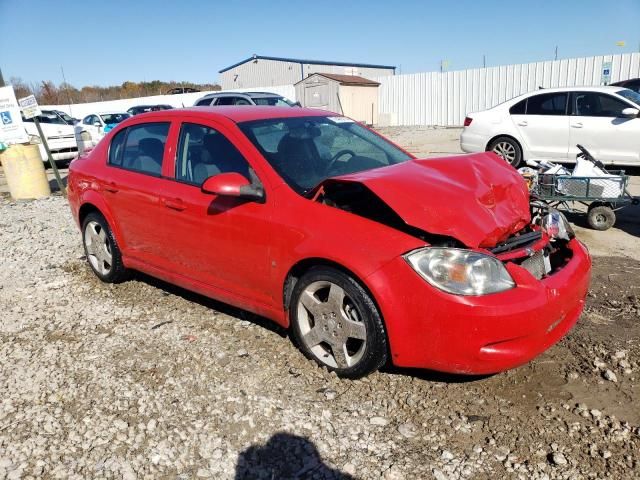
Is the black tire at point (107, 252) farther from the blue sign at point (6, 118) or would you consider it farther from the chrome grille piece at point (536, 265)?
the blue sign at point (6, 118)

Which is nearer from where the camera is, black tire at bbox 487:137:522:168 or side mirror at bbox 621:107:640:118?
side mirror at bbox 621:107:640:118

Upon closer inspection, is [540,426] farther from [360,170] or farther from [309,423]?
[360,170]

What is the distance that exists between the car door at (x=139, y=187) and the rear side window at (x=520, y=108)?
24.3ft

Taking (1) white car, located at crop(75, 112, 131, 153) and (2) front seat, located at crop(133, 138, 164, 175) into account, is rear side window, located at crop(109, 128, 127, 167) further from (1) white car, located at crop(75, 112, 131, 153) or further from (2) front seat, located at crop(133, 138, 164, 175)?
(1) white car, located at crop(75, 112, 131, 153)

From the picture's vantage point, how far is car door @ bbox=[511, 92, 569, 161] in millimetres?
9219

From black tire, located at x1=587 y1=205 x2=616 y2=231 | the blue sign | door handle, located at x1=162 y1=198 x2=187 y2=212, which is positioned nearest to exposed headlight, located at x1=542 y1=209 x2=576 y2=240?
door handle, located at x1=162 y1=198 x2=187 y2=212

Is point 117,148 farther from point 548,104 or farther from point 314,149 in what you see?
point 548,104

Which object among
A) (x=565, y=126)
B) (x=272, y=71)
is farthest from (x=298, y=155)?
(x=272, y=71)

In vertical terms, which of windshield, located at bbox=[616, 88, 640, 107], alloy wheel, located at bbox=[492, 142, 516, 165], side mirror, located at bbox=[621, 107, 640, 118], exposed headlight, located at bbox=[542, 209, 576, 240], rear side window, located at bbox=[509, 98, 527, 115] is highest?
windshield, located at bbox=[616, 88, 640, 107]

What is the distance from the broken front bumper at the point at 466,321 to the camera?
2645 mm

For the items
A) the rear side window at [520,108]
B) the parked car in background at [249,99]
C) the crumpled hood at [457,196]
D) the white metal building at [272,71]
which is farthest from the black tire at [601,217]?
the white metal building at [272,71]

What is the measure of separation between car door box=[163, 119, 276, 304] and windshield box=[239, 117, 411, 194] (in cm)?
20

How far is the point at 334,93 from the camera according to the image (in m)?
25.8

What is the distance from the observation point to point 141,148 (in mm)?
4418
